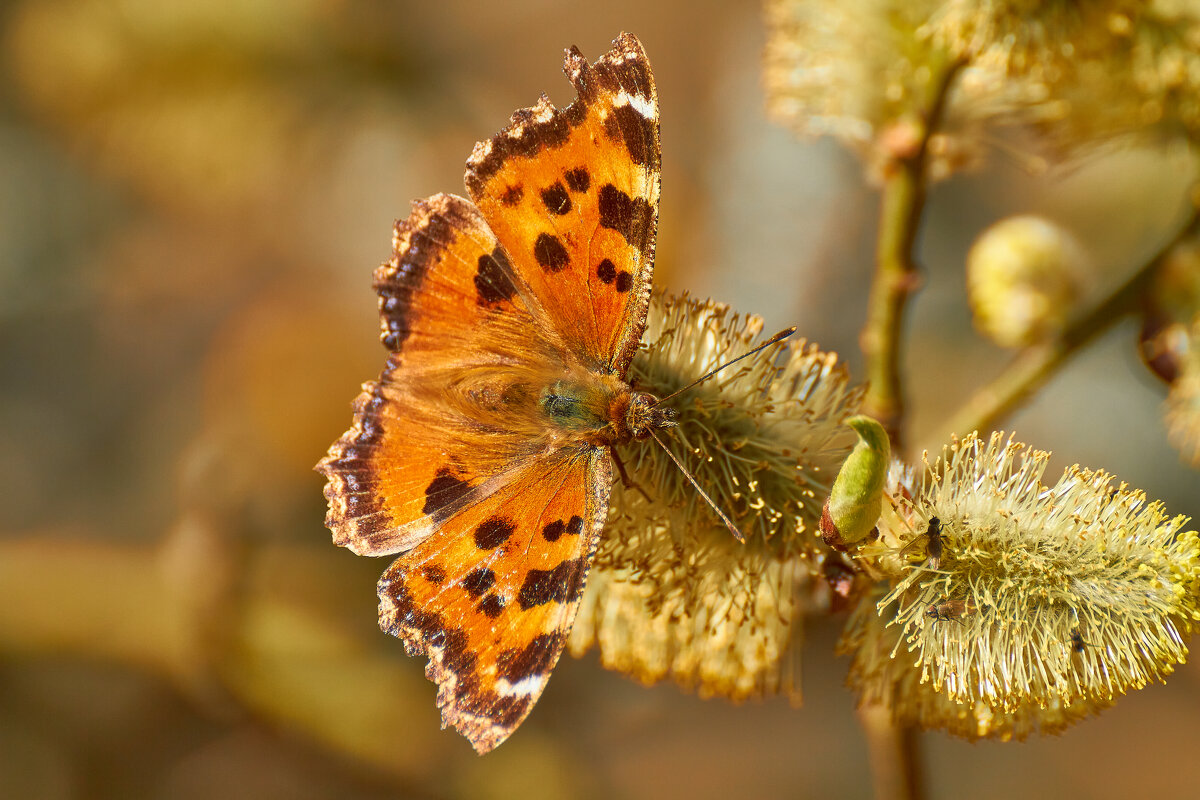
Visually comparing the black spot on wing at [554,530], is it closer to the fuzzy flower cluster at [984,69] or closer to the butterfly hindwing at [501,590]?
the butterfly hindwing at [501,590]

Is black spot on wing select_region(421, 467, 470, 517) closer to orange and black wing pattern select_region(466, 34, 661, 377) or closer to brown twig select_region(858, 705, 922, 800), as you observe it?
orange and black wing pattern select_region(466, 34, 661, 377)

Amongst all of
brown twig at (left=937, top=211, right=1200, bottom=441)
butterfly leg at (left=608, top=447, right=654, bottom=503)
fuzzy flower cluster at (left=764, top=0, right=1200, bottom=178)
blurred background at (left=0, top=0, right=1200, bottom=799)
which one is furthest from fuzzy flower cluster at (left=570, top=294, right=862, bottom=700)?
blurred background at (left=0, top=0, right=1200, bottom=799)

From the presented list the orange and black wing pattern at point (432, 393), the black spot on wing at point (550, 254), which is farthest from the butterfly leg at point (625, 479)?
the black spot on wing at point (550, 254)

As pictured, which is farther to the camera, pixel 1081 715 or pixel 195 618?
pixel 195 618

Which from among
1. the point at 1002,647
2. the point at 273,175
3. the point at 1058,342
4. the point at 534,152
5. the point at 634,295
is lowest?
the point at 1002,647

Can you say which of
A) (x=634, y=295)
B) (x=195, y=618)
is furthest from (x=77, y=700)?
(x=634, y=295)

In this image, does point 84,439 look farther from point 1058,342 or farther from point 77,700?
point 1058,342

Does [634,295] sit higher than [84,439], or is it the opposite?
[84,439]
